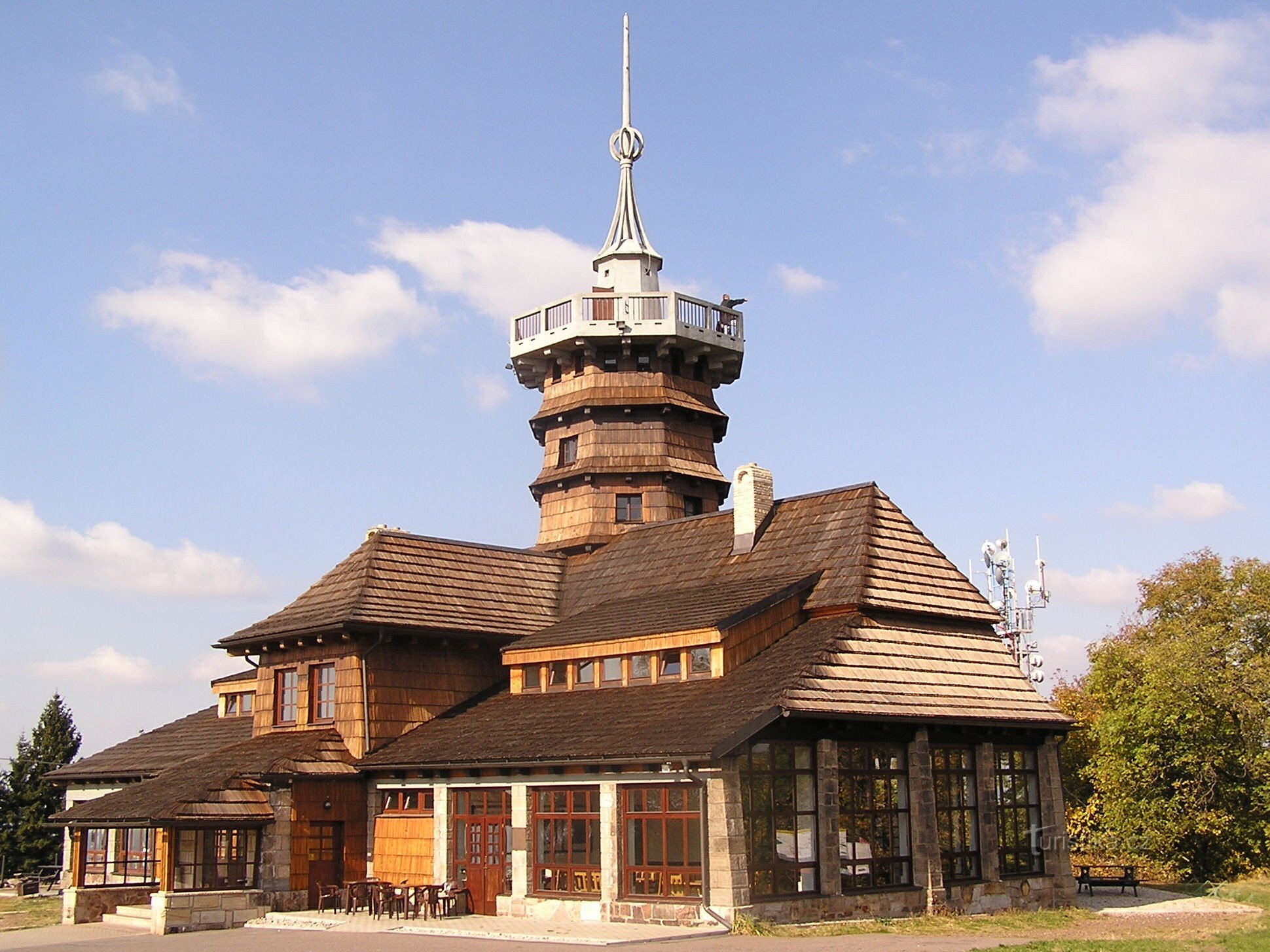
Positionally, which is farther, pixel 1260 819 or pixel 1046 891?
pixel 1260 819

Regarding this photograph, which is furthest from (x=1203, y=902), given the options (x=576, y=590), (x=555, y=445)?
(x=555, y=445)

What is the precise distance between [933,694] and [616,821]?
662 cm

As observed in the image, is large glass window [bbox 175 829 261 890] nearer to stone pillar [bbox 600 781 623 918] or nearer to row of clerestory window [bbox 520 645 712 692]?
row of clerestory window [bbox 520 645 712 692]

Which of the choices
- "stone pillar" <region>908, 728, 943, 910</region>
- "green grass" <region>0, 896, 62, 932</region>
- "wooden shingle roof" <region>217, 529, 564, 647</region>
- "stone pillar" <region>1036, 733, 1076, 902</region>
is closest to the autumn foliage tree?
"stone pillar" <region>1036, 733, 1076, 902</region>

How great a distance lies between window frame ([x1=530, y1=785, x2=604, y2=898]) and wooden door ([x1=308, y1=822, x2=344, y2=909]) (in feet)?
19.2

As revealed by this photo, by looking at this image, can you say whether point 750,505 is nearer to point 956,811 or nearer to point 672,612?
point 672,612

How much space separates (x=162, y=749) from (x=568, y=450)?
47.2 feet

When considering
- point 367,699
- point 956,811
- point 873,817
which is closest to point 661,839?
point 873,817

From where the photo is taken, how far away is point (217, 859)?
2792cm

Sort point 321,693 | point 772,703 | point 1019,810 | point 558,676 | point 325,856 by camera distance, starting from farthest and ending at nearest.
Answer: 1. point 321,693
2. point 558,676
3. point 325,856
4. point 1019,810
5. point 772,703

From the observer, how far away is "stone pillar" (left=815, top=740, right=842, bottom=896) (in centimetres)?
2353

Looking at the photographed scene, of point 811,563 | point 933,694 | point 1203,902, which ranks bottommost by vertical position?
point 1203,902

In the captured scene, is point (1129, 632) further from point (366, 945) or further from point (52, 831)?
point (52, 831)

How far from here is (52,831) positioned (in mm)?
50438
